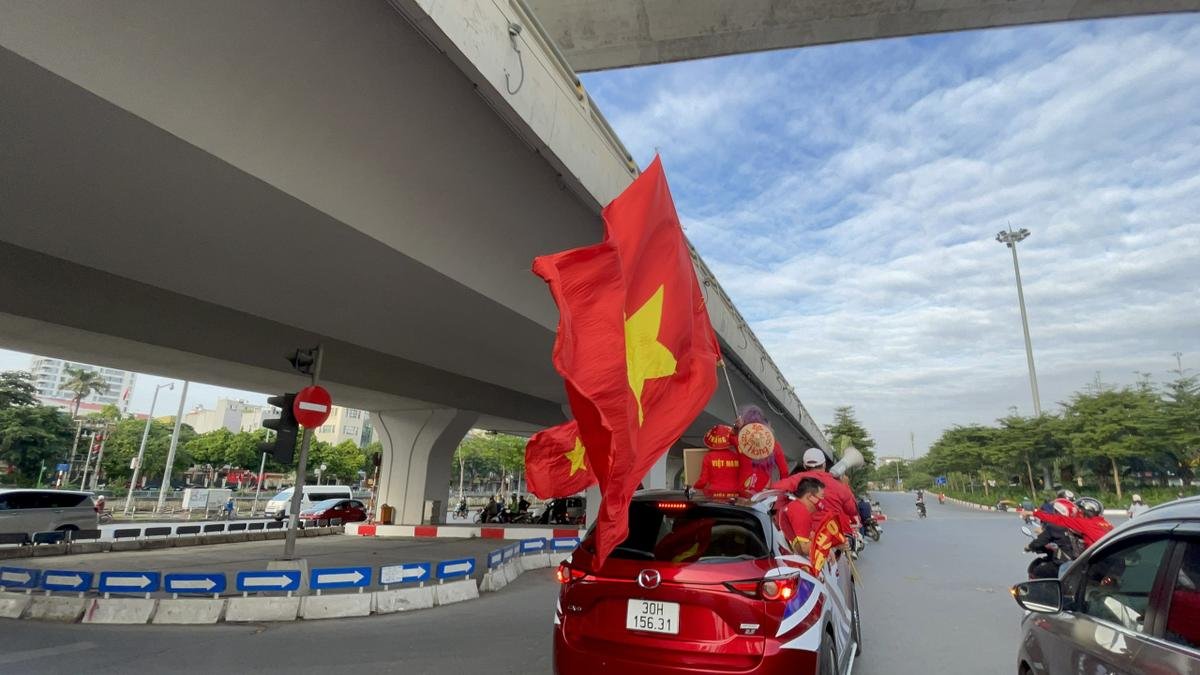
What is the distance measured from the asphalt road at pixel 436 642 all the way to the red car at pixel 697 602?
2258 mm

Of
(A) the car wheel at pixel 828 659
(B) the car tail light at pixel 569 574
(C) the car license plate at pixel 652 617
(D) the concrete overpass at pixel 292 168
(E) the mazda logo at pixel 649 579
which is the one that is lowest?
(A) the car wheel at pixel 828 659

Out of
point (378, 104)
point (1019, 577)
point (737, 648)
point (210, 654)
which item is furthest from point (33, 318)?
point (1019, 577)

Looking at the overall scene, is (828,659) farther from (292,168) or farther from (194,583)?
(194,583)

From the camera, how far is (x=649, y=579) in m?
3.02

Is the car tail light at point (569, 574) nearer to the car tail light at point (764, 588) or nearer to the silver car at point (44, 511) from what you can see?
the car tail light at point (764, 588)

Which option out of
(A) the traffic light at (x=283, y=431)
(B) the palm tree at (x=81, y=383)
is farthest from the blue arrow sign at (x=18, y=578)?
(B) the palm tree at (x=81, y=383)

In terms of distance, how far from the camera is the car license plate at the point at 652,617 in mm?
2963

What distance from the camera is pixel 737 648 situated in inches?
112

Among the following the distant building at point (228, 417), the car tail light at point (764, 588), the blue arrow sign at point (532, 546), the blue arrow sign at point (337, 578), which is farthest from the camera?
the distant building at point (228, 417)

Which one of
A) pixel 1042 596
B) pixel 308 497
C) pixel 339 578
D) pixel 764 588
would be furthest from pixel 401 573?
pixel 308 497

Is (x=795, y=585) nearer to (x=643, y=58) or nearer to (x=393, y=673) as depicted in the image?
(x=393, y=673)

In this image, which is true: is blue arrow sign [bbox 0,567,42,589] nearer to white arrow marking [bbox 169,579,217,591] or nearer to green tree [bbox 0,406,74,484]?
white arrow marking [bbox 169,579,217,591]

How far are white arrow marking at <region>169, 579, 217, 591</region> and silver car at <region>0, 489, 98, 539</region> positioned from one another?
41.2 feet

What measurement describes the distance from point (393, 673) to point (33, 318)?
315 inches
